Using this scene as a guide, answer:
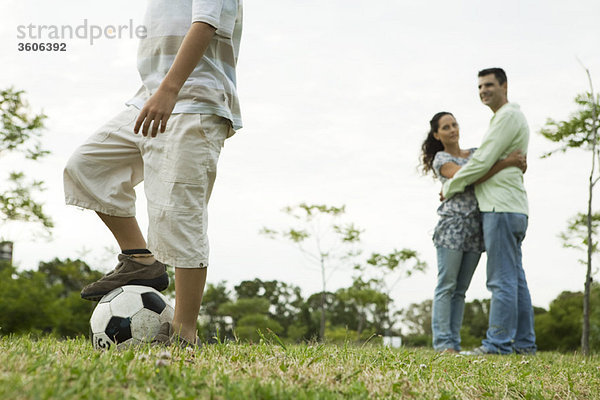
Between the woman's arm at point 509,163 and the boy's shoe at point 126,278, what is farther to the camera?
the woman's arm at point 509,163

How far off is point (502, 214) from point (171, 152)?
3.61 metres

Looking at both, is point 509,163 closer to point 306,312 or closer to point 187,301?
point 187,301

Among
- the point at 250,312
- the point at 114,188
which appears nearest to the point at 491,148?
the point at 114,188

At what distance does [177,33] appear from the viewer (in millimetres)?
3125

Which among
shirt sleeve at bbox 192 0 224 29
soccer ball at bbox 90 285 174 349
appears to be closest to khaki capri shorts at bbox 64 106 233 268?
soccer ball at bbox 90 285 174 349

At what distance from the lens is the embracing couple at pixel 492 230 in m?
5.30

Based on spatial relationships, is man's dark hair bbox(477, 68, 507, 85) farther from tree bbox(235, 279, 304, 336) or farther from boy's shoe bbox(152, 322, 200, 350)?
tree bbox(235, 279, 304, 336)

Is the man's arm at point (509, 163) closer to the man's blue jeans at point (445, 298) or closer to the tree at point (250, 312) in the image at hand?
the man's blue jeans at point (445, 298)

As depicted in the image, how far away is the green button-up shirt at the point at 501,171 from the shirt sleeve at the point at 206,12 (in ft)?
11.2

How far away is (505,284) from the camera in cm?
529

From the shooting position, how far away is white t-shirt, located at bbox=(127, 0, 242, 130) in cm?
305

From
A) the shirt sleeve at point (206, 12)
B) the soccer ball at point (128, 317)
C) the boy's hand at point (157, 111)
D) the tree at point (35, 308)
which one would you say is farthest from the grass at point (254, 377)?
the tree at point (35, 308)

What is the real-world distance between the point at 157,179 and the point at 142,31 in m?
0.94

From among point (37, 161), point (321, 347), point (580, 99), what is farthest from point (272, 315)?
point (321, 347)
